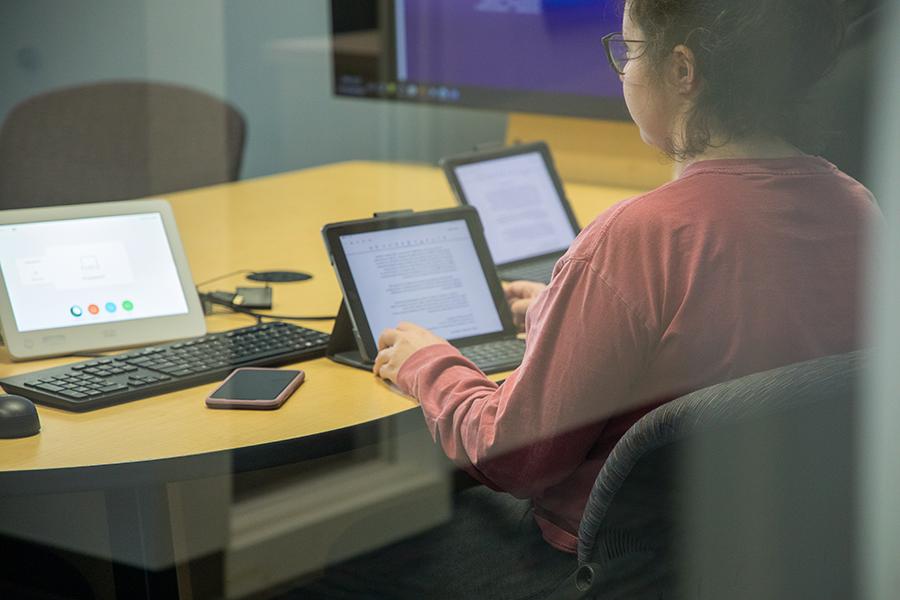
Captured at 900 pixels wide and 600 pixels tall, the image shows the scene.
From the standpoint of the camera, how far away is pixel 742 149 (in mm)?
1004

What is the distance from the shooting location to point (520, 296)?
1421 millimetres

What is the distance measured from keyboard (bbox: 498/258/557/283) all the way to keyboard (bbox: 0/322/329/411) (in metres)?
0.34

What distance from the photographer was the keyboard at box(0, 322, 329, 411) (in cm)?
115

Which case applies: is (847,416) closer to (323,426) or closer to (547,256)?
(323,426)

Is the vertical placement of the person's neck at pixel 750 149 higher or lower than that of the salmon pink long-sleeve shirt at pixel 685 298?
higher

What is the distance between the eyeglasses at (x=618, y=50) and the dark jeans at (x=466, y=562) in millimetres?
425

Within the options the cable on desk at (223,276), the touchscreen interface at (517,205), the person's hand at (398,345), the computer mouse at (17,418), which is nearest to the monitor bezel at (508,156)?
the touchscreen interface at (517,205)

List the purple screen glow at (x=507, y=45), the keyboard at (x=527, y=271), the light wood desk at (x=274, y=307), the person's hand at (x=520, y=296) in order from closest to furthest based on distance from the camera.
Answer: the light wood desk at (x=274, y=307) < the person's hand at (x=520, y=296) < the keyboard at (x=527, y=271) < the purple screen glow at (x=507, y=45)

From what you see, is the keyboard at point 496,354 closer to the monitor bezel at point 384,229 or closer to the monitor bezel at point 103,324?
the monitor bezel at point 384,229

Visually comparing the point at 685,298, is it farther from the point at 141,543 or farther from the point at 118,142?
the point at 118,142

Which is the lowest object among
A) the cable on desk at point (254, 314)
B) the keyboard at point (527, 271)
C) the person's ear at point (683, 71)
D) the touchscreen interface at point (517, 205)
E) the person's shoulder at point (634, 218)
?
the cable on desk at point (254, 314)

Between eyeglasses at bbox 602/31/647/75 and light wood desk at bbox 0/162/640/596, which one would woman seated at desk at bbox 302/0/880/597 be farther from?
light wood desk at bbox 0/162/640/596

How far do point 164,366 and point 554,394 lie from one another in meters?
0.46

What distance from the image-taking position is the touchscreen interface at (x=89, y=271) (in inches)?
51.3
